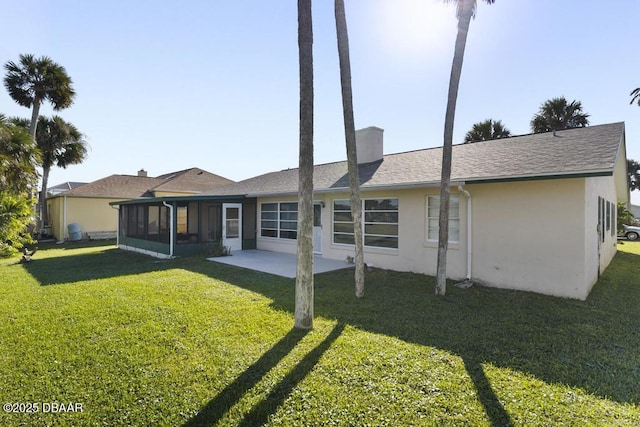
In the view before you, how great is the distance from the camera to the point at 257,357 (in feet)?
12.9

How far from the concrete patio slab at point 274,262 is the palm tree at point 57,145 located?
13.9 m

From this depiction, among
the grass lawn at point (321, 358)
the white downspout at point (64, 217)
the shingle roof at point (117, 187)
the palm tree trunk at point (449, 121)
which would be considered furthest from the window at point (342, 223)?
the white downspout at point (64, 217)

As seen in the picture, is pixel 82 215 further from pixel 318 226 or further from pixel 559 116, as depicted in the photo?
pixel 559 116

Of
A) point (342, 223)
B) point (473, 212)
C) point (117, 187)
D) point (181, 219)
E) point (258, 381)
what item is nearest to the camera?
point (258, 381)

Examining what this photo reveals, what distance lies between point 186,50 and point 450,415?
10.2 meters

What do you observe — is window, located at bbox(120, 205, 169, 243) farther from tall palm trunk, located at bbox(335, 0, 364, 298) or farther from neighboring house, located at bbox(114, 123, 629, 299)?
tall palm trunk, located at bbox(335, 0, 364, 298)

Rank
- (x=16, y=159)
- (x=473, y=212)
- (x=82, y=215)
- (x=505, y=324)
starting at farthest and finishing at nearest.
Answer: (x=82, y=215) → (x=16, y=159) → (x=473, y=212) → (x=505, y=324)

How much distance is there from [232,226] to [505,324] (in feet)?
36.5

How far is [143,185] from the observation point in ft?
76.7

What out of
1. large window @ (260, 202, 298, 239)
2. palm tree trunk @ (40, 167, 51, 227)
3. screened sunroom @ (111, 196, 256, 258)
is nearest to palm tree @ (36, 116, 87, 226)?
palm tree trunk @ (40, 167, 51, 227)

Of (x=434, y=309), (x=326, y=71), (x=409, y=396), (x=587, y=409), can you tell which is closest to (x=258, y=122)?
(x=326, y=71)

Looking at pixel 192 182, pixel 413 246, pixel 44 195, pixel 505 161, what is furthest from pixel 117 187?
pixel 505 161

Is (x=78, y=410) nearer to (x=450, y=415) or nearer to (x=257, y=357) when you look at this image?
(x=257, y=357)

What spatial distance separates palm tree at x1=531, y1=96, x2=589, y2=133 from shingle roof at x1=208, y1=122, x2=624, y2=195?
1266 centimetres
